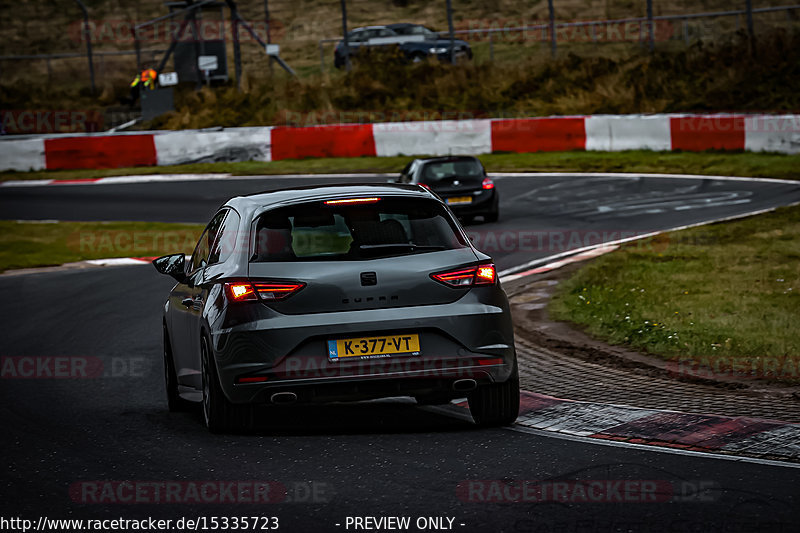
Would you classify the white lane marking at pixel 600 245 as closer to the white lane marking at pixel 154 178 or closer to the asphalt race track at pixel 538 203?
the asphalt race track at pixel 538 203

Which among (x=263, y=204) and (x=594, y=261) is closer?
(x=263, y=204)

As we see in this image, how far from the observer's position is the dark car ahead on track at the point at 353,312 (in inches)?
282

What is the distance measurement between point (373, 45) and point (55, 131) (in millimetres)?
11291

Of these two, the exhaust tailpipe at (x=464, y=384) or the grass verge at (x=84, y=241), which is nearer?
the exhaust tailpipe at (x=464, y=384)

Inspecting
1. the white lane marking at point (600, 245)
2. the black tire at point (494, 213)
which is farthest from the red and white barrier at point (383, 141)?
the white lane marking at point (600, 245)

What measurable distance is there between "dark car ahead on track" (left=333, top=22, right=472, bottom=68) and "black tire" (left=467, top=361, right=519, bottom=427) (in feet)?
117

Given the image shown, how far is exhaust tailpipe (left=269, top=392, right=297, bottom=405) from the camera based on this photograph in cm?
723

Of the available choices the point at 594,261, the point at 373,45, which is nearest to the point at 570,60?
the point at 373,45

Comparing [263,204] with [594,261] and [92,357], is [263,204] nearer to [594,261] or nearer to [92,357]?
[92,357]

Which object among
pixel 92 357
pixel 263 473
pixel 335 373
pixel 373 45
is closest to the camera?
pixel 263 473

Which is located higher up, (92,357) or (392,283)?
(392,283)

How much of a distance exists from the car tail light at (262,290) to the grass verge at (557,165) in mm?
19897

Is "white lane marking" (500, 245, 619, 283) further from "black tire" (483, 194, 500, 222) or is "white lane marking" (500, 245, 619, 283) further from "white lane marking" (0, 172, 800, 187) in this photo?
"white lane marking" (0, 172, 800, 187)

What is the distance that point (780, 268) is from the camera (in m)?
13.9
